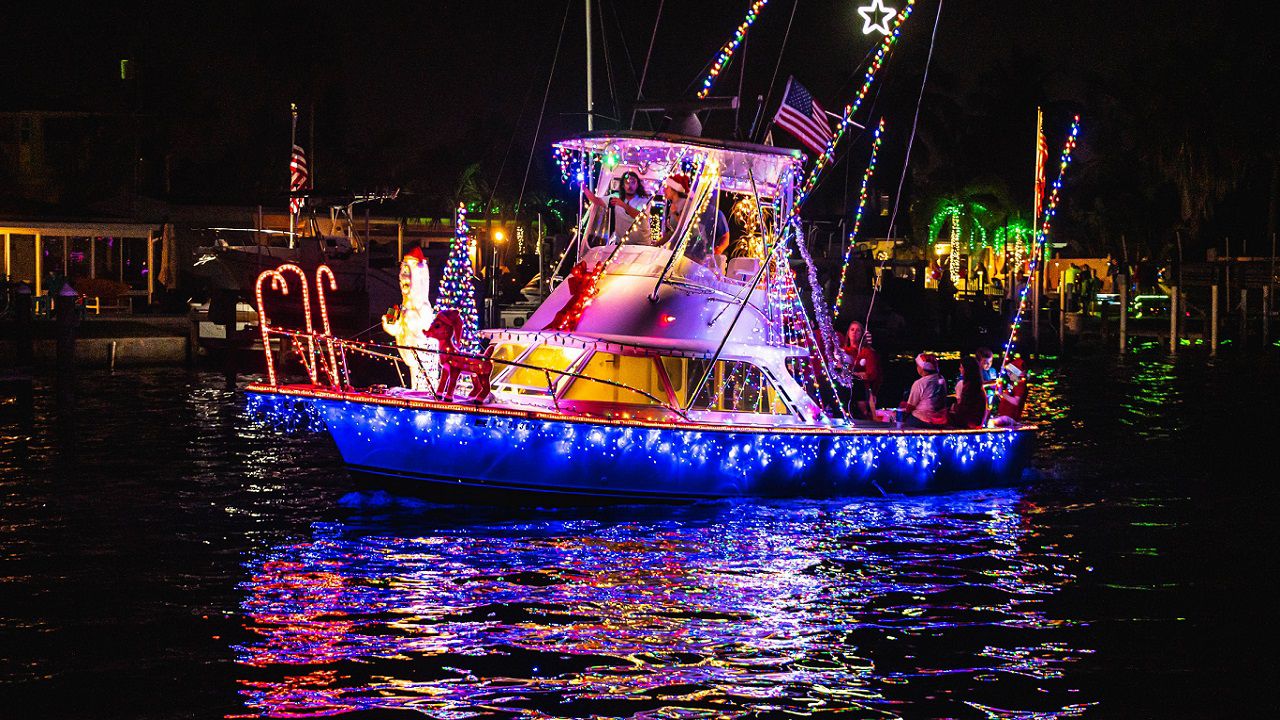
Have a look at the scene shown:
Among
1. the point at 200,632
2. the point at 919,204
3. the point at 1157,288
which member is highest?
the point at 919,204

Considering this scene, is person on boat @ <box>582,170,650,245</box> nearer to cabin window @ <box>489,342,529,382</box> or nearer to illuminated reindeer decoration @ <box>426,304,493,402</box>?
cabin window @ <box>489,342,529,382</box>

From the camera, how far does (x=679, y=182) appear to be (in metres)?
17.3

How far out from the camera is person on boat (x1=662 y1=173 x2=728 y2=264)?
1717 cm

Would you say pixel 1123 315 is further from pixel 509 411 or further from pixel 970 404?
pixel 509 411

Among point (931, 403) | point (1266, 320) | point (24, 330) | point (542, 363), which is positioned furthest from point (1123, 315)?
point (542, 363)

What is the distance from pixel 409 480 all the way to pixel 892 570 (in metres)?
5.54

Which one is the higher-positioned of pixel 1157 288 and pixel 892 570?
pixel 1157 288

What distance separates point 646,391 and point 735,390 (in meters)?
1.11

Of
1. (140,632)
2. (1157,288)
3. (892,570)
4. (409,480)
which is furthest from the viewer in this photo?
(1157,288)

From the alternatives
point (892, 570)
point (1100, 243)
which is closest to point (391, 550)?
point (892, 570)

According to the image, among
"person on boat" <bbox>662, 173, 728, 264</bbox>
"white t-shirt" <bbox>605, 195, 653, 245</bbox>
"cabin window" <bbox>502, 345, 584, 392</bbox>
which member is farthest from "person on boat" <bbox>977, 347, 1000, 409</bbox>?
"cabin window" <bbox>502, 345, 584, 392</bbox>

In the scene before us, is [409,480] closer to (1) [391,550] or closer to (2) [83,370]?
(1) [391,550]

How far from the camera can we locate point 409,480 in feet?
52.4

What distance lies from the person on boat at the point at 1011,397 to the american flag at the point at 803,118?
159 inches
